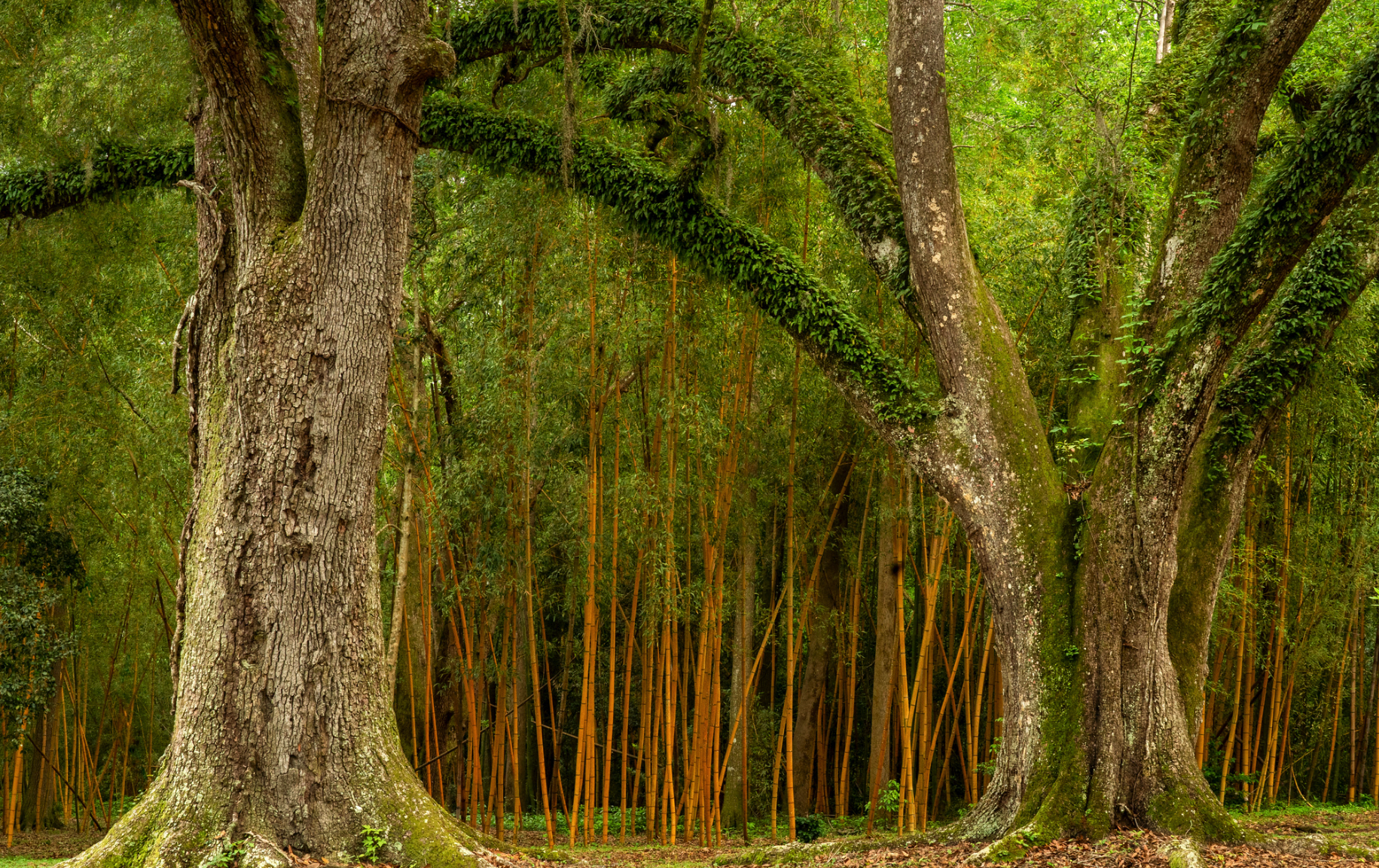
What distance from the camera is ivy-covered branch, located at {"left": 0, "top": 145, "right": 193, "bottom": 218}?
6445mm

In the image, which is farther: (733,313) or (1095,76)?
(733,313)

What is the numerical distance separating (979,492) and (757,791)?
8.97 m

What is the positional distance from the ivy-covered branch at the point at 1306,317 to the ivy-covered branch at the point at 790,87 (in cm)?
169

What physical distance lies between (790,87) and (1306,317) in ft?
9.58

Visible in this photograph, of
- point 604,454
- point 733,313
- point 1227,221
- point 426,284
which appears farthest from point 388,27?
point 604,454

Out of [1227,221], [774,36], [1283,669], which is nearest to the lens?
[1227,221]

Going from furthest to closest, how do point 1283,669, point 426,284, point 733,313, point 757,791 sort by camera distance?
point 757,791 → point 1283,669 → point 426,284 → point 733,313

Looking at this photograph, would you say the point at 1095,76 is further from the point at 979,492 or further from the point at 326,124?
the point at 326,124

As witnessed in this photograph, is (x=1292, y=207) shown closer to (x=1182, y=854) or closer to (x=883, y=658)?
(x=1182, y=854)

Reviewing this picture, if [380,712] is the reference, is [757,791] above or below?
below

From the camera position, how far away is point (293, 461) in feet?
13.6

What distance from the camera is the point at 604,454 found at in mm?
10133

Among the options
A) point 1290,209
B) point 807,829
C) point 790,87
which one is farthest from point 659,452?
point 1290,209

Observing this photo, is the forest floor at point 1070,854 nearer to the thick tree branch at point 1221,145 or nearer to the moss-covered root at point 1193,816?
the moss-covered root at point 1193,816
